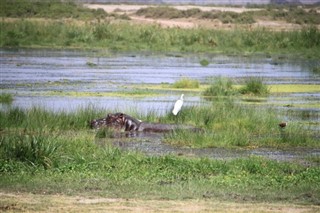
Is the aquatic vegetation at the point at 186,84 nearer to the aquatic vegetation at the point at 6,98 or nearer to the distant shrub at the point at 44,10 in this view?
the aquatic vegetation at the point at 6,98

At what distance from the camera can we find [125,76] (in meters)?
39.5

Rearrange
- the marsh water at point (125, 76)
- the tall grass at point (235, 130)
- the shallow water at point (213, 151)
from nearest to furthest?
the shallow water at point (213, 151) < the tall grass at point (235, 130) < the marsh water at point (125, 76)

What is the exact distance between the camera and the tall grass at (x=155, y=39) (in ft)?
200

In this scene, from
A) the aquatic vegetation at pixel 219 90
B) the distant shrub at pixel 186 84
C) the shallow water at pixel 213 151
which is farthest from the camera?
the distant shrub at pixel 186 84

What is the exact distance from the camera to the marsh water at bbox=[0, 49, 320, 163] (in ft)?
88.8

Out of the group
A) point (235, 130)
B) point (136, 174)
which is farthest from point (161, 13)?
point (136, 174)

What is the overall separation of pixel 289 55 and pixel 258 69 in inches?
543

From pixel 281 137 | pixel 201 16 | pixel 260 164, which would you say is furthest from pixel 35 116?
pixel 201 16

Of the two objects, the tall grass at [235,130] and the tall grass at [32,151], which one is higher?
the tall grass at [32,151]

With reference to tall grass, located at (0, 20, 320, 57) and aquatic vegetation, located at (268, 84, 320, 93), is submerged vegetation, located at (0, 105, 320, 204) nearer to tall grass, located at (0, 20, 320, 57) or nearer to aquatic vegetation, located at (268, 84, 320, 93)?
aquatic vegetation, located at (268, 84, 320, 93)

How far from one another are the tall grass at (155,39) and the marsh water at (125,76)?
363 cm

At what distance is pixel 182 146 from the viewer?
18.5 meters

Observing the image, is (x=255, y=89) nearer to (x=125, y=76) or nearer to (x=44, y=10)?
(x=125, y=76)

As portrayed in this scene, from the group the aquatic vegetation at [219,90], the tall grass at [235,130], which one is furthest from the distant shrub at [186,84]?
the tall grass at [235,130]
